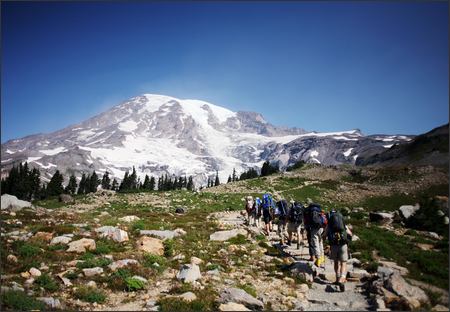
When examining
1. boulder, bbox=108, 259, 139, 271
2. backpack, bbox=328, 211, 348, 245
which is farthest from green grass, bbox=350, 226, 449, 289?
boulder, bbox=108, 259, 139, 271

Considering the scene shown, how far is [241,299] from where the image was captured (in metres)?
10.9

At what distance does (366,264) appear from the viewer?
1498 cm

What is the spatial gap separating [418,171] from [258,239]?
2664 inches

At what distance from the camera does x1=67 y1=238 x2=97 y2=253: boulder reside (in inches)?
626

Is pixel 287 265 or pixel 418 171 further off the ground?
pixel 418 171

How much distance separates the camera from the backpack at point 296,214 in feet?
65.1

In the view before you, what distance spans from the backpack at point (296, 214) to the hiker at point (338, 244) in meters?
5.88

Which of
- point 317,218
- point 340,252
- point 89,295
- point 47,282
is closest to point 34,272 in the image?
point 47,282

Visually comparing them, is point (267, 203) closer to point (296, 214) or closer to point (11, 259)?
point (296, 214)

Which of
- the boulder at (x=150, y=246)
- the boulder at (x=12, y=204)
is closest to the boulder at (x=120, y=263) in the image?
the boulder at (x=150, y=246)

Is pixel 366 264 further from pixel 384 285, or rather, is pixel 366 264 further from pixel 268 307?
pixel 268 307

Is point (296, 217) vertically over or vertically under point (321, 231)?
over

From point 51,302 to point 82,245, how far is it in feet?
20.0

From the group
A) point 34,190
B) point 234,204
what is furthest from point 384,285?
Answer: point 34,190
